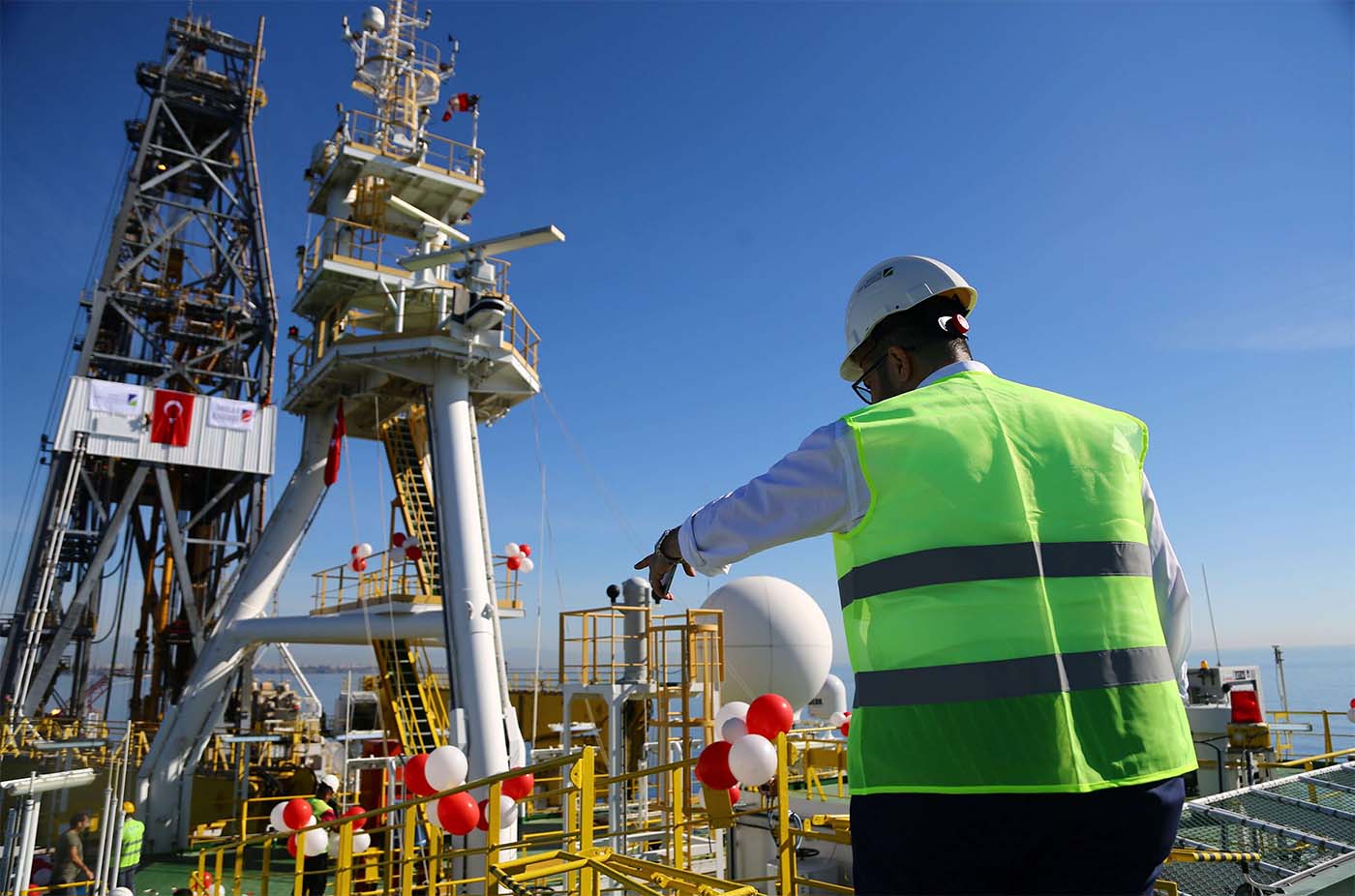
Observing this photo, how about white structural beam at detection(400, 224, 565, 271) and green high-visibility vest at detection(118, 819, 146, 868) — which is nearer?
green high-visibility vest at detection(118, 819, 146, 868)

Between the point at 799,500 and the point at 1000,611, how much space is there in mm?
474

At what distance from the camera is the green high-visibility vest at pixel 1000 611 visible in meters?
1.70

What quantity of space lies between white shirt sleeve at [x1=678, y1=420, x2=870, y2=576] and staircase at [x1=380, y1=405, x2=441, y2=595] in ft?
52.6

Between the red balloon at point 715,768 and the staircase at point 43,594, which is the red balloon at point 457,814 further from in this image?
the staircase at point 43,594

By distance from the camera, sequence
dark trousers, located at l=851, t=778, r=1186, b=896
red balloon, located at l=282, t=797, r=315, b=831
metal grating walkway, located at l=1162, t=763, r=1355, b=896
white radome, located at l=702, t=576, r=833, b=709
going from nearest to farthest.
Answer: dark trousers, located at l=851, t=778, r=1186, b=896 < metal grating walkway, located at l=1162, t=763, r=1355, b=896 < red balloon, located at l=282, t=797, r=315, b=831 < white radome, located at l=702, t=576, r=833, b=709

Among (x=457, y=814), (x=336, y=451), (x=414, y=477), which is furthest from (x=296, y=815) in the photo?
(x=414, y=477)

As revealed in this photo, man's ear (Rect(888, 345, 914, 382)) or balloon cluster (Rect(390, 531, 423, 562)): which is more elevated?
balloon cluster (Rect(390, 531, 423, 562))

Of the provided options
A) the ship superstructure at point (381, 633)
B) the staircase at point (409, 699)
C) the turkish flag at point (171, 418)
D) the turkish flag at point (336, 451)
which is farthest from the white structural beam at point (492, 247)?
the turkish flag at point (171, 418)

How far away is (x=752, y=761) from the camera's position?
6.69 metres

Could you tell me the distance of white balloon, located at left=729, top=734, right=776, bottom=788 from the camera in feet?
21.7

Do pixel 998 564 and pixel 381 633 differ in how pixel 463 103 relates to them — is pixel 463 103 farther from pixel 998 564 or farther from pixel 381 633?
pixel 998 564

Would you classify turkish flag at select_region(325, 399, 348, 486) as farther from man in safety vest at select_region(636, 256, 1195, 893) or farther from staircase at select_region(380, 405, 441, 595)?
man in safety vest at select_region(636, 256, 1195, 893)

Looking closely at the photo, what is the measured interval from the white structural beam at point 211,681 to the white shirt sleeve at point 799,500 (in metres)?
18.4

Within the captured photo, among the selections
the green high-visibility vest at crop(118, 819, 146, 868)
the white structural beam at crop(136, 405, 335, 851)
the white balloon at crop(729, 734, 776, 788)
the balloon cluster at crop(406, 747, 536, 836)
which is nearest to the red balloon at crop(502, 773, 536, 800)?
the balloon cluster at crop(406, 747, 536, 836)
